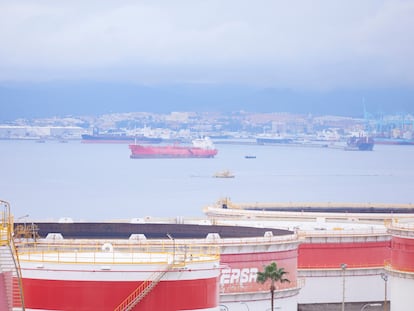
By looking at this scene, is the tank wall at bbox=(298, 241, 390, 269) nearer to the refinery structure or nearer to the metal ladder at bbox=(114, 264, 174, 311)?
the refinery structure

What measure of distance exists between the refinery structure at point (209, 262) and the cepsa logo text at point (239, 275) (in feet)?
0.11

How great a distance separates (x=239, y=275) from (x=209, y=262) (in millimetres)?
16948

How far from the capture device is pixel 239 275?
52.4 metres

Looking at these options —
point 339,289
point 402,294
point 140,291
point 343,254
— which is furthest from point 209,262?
point 339,289

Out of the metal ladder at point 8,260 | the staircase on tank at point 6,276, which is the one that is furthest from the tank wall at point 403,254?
the staircase on tank at point 6,276

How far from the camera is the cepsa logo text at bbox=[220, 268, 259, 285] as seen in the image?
5194 centimetres

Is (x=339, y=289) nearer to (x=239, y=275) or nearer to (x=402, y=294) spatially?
(x=402, y=294)

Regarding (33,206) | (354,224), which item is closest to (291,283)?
(354,224)

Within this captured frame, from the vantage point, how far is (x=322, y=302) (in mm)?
66000

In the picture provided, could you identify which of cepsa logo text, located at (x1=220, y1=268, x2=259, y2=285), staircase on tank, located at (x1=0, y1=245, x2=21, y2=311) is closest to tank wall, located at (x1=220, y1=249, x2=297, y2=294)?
cepsa logo text, located at (x1=220, y1=268, x2=259, y2=285)

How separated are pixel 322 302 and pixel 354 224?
8.36 metres

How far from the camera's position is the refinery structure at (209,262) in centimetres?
3434

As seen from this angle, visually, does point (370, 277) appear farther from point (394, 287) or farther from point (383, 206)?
point (383, 206)

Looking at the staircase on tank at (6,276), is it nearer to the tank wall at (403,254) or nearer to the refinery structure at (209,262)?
the refinery structure at (209,262)
